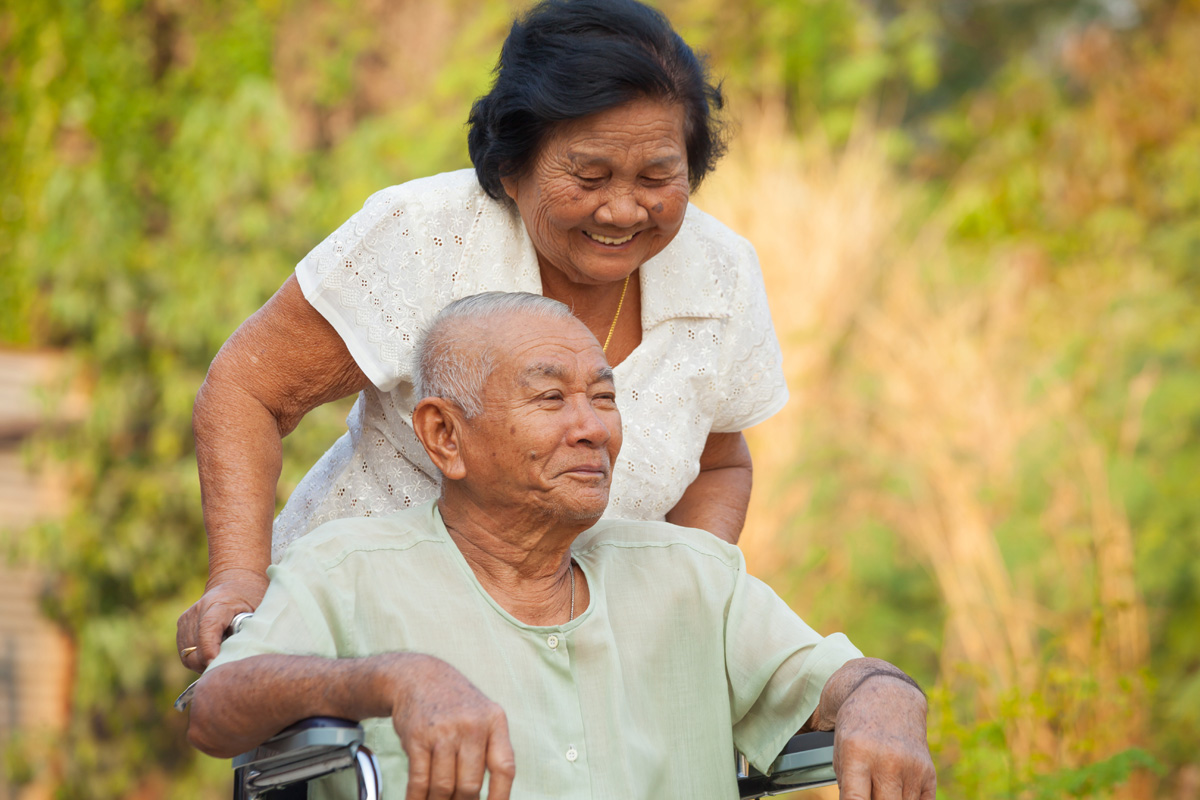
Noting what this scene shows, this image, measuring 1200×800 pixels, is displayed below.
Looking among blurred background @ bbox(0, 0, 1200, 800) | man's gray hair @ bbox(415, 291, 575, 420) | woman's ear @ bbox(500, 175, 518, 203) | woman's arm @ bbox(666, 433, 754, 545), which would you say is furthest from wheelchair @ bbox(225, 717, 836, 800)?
blurred background @ bbox(0, 0, 1200, 800)

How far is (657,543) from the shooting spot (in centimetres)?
215

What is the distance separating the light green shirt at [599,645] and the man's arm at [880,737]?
0.11 meters

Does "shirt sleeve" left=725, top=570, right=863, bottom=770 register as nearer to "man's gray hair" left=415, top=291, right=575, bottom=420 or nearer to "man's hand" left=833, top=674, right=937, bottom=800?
"man's hand" left=833, top=674, right=937, bottom=800

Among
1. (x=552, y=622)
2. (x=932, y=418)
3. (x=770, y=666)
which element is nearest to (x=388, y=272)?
(x=552, y=622)

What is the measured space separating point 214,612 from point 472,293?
0.73 m

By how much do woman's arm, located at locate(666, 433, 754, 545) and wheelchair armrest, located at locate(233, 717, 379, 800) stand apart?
1079 mm

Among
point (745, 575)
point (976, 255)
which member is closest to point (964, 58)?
point (976, 255)

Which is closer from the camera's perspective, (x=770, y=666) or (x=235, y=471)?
(x=770, y=666)

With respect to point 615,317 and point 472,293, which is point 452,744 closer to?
point 472,293

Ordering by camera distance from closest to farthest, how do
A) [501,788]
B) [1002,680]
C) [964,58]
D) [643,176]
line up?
[501,788] → [643,176] → [1002,680] → [964,58]

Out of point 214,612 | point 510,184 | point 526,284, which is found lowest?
point 214,612

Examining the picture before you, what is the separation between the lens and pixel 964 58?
1112cm

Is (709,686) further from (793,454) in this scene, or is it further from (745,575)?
(793,454)

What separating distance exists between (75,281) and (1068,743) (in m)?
3.94
